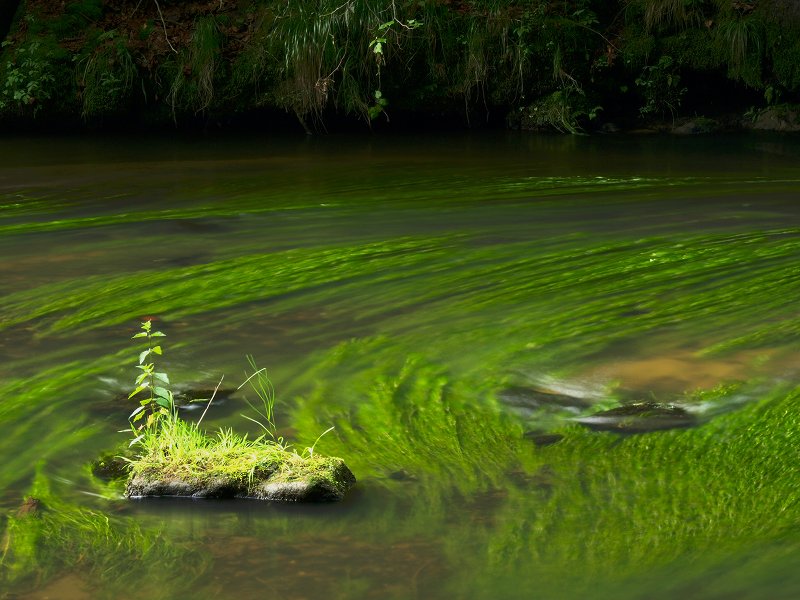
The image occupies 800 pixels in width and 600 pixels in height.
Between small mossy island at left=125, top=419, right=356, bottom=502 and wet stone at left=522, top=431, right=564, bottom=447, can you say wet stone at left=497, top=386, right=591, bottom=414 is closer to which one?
wet stone at left=522, top=431, right=564, bottom=447

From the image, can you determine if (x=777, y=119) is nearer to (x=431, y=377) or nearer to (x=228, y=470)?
(x=431, y=377)

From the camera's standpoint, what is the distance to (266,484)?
8.09 feet

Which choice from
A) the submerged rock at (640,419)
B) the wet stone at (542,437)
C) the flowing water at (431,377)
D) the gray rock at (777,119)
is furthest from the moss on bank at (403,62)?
the wet stone at (542,437)

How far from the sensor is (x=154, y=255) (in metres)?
5.28

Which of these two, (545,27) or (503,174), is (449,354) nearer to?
(503,174)

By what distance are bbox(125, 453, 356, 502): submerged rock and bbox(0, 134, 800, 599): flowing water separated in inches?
1.4

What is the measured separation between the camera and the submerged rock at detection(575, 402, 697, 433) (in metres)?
2.84

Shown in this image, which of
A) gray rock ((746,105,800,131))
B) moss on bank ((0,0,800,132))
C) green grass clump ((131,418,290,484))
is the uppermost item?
moss on bank ((0,0,800,132))

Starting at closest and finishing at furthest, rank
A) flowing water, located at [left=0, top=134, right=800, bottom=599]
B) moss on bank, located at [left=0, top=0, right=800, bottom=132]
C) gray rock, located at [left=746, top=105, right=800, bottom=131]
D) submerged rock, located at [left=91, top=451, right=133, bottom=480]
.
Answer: flowing water, located at [left=0, top=134, right=800, bottom=599] → submerged rock, located at [left=91, top=451, right=133, bottom=480] → moss on bank, located at [left=0, top=0, right=800, bottom=132] → gray rock, located at [left=746, top=105, right=800, bottom=131]

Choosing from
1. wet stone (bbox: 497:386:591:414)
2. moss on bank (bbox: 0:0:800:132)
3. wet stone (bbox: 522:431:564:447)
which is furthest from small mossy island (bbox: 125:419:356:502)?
moss on bank (bbox: 0:0:800:132)

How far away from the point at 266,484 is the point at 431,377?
Answer: 38.2 inches

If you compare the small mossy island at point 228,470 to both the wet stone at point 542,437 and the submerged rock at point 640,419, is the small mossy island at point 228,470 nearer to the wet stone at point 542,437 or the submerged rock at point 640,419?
the wet stone at point 542,437

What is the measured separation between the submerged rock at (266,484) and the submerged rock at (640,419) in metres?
0.78

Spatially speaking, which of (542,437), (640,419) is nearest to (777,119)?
(640,419)
